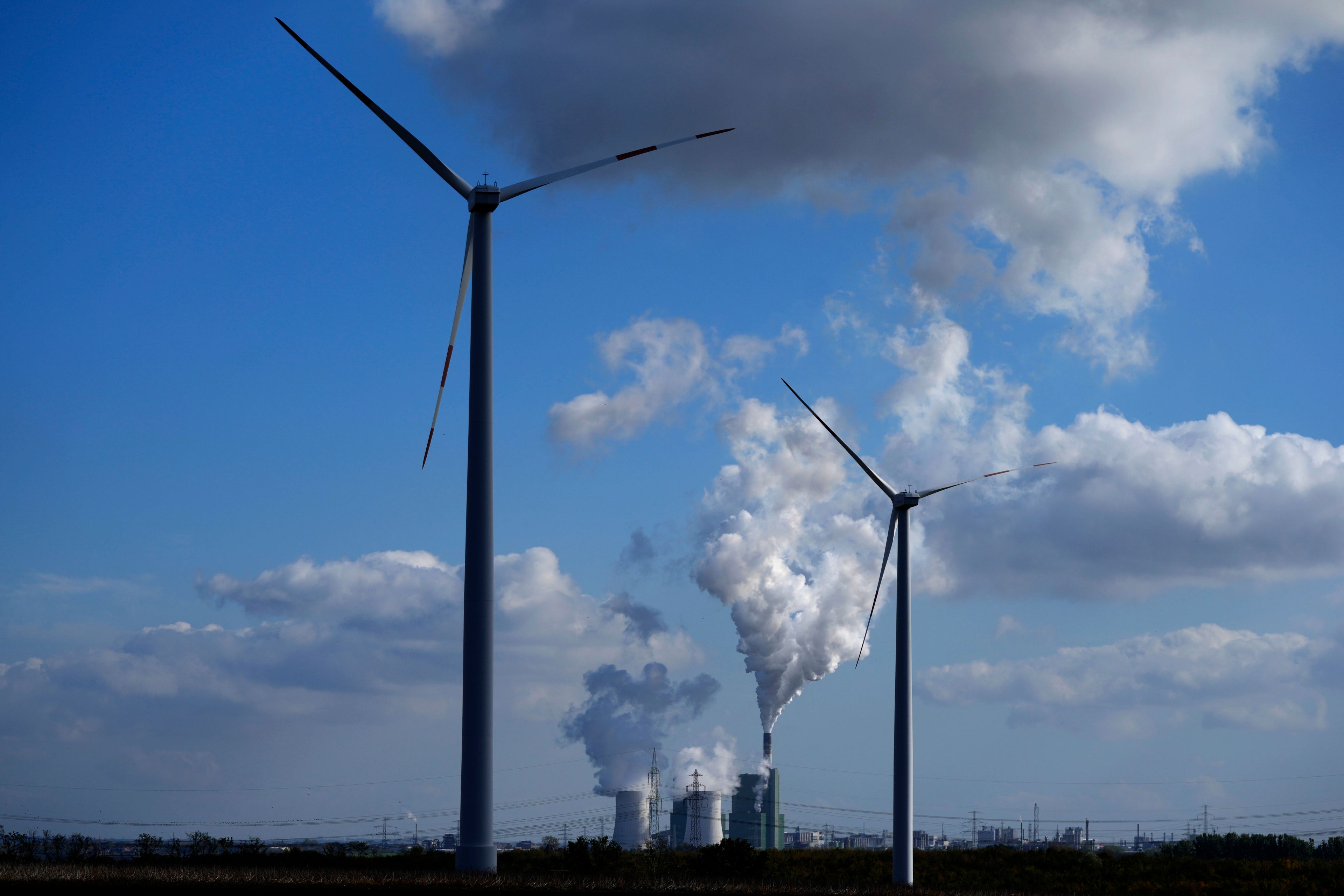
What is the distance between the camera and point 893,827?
257 ft

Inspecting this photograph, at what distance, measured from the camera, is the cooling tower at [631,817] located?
178 metres

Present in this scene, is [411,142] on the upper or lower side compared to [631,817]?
upper

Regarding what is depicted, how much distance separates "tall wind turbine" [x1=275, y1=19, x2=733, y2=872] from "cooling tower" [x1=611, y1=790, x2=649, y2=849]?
13497 cm

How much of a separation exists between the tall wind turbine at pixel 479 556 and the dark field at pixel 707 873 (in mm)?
2193

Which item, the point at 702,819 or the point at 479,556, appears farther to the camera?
the point at 702,819

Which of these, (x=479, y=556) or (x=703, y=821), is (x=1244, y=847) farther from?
(x=479, y=556)

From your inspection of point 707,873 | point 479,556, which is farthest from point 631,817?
point 479,556

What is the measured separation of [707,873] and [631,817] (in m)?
119

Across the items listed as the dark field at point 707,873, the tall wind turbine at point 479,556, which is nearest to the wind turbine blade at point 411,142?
the tall wind turbine at point 479,556

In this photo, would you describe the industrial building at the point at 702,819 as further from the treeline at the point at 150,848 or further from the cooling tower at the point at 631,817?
the treeline at the point at 150,848

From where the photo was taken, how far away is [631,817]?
591 ft

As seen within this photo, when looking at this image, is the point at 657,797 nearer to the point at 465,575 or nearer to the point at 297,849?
the point at 297,849

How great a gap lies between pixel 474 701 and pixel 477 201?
841 inches

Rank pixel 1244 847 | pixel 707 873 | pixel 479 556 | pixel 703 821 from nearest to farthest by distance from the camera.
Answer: pixel 479 556 → pixel 707 873 → pixel 1244 847 → pixel 703 821
